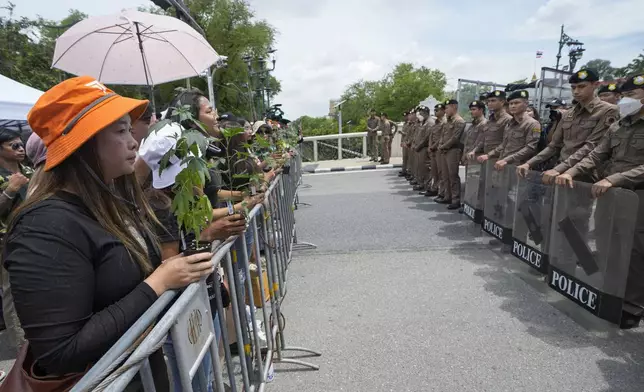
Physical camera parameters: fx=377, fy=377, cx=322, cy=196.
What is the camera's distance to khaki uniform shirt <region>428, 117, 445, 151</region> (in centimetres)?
847

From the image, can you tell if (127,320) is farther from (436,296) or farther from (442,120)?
(442,120)

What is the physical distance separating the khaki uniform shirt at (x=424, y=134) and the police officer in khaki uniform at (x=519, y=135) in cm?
364

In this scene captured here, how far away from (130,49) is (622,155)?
4974mm

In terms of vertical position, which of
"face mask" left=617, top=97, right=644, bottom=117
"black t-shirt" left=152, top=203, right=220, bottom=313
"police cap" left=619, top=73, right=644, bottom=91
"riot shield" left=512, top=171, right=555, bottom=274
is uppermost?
"police cap" left=619, top=73, right=644, bottom=91

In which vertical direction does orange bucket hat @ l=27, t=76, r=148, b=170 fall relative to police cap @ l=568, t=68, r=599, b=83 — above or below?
below

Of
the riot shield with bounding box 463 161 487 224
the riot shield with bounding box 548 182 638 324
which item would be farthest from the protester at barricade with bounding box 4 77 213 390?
the riot shield with bounding box 463 161 487 224

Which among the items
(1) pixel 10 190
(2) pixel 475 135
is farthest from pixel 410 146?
(1) pixel 10 190

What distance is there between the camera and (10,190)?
3.17 m

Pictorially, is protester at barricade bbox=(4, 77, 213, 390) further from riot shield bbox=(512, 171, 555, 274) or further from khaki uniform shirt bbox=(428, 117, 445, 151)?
khaki uniform shirt bbox=(428, 117, 445, 151)

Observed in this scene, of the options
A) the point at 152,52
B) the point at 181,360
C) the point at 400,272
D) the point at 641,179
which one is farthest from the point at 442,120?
the point at 181,360

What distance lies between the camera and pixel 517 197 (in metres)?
4.27

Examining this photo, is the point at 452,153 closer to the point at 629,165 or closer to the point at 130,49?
the point at 629,165

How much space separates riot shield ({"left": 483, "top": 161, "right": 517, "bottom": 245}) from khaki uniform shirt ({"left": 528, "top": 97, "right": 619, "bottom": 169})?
341 mm

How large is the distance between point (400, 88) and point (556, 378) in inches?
1870
